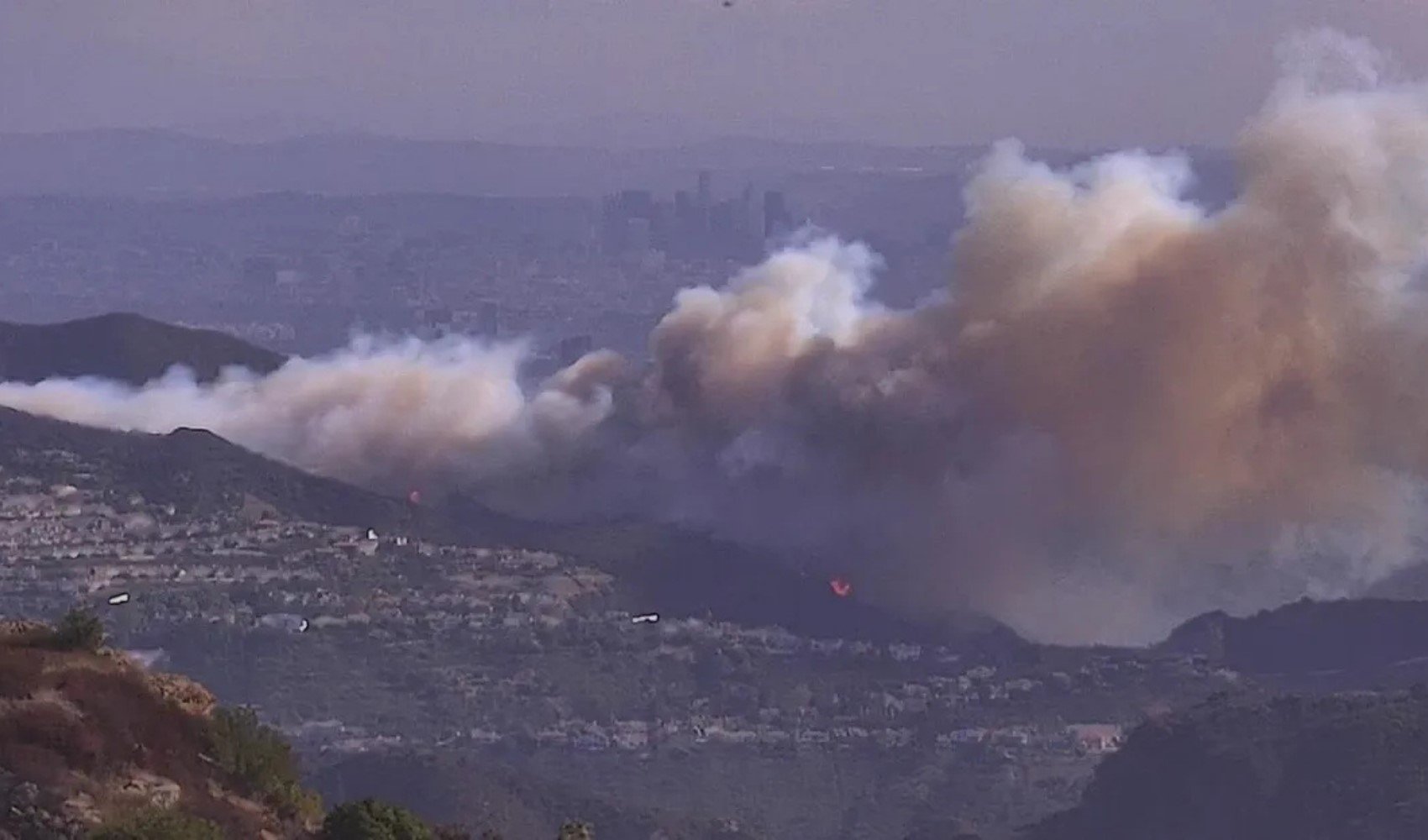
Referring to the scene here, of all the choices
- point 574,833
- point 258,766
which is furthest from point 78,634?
point 574,833

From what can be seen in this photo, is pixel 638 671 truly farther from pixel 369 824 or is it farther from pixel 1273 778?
pixel 369 824

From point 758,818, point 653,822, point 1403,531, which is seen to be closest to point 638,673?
point 758,818

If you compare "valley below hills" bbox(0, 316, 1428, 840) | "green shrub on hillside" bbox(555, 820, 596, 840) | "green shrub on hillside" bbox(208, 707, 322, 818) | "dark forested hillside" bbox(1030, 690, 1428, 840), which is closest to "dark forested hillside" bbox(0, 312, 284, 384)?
"valley below hills" bbox(0, 316, 1428, 840)

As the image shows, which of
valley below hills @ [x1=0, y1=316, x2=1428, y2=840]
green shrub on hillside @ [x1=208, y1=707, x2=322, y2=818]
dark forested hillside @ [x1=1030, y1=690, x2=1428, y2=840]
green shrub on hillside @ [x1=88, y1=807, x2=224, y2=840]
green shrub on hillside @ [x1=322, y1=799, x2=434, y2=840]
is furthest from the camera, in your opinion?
valley below hills @ [x1=0, y1=316, x2=1428, y2=840]

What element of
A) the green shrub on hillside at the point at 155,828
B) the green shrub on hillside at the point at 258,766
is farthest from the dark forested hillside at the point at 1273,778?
the green shrub on hillside at the point at 155,828

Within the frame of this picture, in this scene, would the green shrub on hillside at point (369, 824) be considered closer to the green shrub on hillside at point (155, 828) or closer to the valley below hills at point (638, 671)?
the green shrub on hillside at point (155, 828)

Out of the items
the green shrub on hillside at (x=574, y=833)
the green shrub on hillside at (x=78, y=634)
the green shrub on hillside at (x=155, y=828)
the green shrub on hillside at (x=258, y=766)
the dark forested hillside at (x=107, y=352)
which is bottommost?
the green shrub on hillside at (x=155, y=828)

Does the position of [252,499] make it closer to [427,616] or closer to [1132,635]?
[427,616]

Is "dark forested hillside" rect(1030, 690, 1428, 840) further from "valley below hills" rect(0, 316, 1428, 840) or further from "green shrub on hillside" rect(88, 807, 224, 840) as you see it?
"green shrub on hillside" rect(88, 807, 224, 840)
